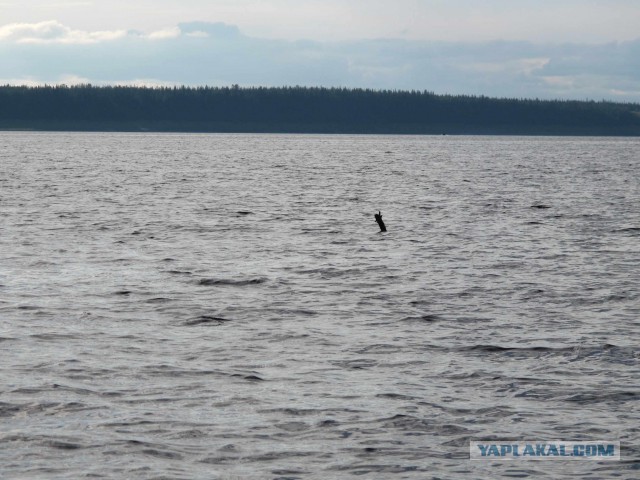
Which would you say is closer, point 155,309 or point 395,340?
point 395,340

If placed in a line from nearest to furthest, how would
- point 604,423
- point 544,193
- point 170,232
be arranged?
point 604,423 → point 170,232 → point 544,193

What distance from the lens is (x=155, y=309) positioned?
23922 millimetres

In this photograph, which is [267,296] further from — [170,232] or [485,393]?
[170,232]

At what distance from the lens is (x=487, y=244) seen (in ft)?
129

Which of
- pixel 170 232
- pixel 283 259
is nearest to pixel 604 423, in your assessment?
pixel 283 259

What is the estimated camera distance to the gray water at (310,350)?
43.7 ft

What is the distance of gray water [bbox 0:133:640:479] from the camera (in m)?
13.3

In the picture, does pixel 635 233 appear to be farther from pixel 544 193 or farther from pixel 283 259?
pixel 544 193

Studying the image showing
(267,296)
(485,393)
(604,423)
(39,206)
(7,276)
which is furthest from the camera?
(39,206)

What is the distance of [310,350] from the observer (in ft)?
63.8

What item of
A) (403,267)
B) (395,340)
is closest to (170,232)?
(403,267)

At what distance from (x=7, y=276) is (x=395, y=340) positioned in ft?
41.9

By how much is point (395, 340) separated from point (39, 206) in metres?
40.2

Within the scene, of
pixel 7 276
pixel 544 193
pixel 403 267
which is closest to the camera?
pixel 7 276
